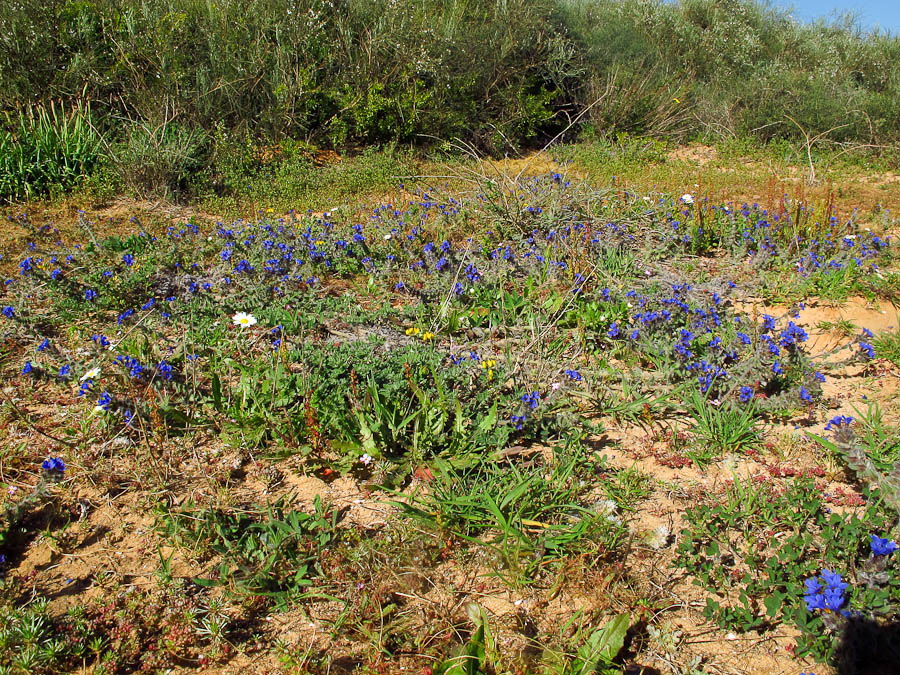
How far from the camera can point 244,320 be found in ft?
11.8

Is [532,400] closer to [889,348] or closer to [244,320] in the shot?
[244,320]

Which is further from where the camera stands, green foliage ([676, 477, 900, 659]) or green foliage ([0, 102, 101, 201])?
green foliage ([0, 102, 101, 201])

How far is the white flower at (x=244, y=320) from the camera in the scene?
3.50 m

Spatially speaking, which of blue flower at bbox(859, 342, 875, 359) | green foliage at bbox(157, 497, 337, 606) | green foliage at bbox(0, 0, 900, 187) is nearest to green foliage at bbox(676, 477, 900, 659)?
blue flower at bbox(859, 342, 875, 359)

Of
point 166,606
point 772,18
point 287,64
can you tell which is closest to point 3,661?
point 166,606

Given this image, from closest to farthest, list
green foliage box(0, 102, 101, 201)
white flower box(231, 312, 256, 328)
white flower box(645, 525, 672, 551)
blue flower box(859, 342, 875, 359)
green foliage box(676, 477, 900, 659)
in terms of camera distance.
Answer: green foliage box(676, 477, 900, 659), white flower box(645, 525, 672, 551), blue flower box(859, 342, 875, 359), white flower box(231, 312, 256, 328), green foliage box(0, 102, 101, 201)

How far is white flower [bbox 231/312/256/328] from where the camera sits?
3.50m

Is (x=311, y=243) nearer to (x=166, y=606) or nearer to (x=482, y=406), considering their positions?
(x=482, y=406)

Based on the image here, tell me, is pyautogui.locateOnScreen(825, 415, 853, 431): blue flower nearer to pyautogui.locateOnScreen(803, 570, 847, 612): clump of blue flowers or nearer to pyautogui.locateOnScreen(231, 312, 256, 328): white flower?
pyautogui.locateOnScreen(803, 570, 847, 612): clump of blue flowers

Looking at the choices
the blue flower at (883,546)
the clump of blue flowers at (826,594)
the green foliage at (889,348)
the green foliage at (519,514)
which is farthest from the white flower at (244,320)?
the green foliage at (889,348)

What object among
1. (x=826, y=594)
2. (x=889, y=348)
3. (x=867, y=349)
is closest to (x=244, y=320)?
(x=826, y=594)

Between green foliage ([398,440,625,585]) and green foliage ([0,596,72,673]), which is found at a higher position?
green foliage ([398,440,625,585])

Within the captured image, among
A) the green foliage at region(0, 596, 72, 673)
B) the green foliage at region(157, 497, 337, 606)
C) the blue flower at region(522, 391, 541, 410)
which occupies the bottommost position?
the green foliage at region(0, 596, 72, 673)

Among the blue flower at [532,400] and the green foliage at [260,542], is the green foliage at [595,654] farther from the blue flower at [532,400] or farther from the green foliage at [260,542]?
the blue flower at [532,400]
